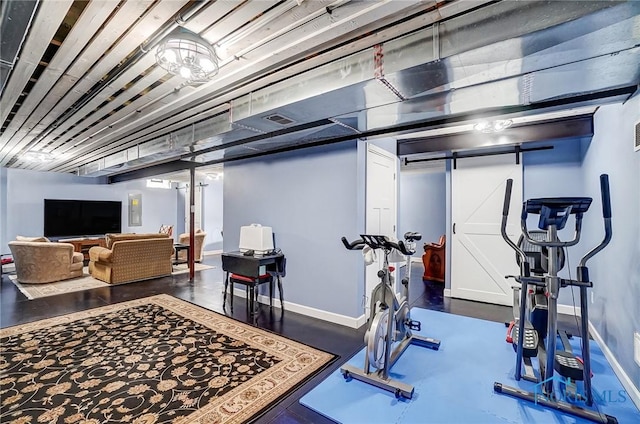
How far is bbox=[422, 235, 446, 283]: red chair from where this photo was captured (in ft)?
18.6

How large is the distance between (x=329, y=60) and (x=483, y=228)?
3.54 m

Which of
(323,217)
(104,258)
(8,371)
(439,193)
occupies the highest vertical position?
(439,193)

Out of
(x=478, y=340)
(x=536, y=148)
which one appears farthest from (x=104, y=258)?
(x=536, y=148)

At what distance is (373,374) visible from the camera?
2252 mm

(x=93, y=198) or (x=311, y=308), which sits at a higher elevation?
(x=93, y=198)

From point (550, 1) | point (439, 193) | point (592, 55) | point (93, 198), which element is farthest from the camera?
point (93, 198)

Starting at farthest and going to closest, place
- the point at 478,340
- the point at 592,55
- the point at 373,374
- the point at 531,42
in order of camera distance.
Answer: the point at 478,340 < the point at 373,374 < the point at 592,55 < the point at 531,42

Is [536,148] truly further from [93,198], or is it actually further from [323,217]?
[93,198]

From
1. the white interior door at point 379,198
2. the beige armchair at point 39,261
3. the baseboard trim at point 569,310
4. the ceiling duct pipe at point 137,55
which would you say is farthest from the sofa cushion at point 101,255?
the baseboard trim at point 569,310

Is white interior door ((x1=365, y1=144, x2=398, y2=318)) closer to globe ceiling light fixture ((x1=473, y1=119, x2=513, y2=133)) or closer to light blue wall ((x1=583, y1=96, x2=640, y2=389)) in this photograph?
globe ceiling light fixture ((x1=473, y1=119, x2=513, y2=133))

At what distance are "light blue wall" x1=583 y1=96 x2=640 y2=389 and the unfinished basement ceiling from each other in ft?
1.53

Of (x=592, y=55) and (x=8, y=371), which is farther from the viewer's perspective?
(x=8, y=371)

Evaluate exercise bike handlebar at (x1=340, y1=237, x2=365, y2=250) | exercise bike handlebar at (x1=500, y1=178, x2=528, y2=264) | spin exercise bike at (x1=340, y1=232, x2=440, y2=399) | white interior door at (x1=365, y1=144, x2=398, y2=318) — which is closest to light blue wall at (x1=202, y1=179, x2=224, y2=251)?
white interior door at (x1=365, y1=144, x2=398, y2=318)

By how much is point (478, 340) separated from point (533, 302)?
2.19 ft
